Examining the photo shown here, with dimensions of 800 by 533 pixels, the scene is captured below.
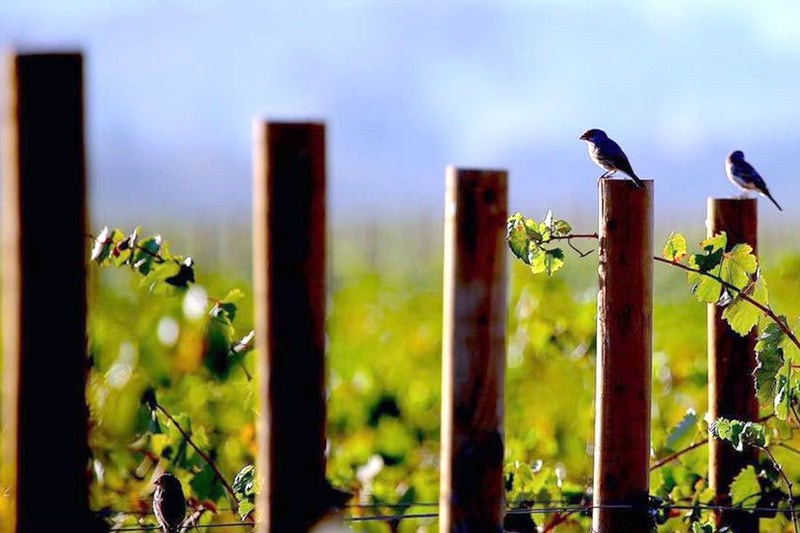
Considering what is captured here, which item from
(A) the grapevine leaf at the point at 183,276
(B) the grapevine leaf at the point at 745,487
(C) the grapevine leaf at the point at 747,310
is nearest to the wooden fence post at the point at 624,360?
(C) the grapevine leaf at the point at 747,310

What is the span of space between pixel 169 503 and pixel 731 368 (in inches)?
66.5

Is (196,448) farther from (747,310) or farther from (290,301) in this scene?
(290,301)

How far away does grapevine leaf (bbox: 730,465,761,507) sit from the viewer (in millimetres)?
4227

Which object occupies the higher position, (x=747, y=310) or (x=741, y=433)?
(x=747, y=310)

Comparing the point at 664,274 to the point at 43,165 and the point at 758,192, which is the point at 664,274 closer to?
the point at 758,192

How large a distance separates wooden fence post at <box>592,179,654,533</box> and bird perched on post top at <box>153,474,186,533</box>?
1.25 meters

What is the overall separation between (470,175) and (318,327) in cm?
43

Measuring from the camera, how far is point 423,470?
738 centimetres

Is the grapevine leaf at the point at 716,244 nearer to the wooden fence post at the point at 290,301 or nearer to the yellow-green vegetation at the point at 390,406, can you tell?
the yellow-green vegetation at the point at 390,406

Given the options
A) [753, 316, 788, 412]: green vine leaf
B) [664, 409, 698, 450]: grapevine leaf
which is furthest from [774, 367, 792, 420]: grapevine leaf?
[664, 409, 698, 450]: grapevine leaf

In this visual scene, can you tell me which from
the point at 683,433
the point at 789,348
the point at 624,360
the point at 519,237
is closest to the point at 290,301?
the point at 624,360

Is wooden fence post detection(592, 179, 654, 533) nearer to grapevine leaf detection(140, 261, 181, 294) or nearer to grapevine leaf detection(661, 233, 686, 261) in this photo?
grapevine leaf detection(661, 233, 686, 261)

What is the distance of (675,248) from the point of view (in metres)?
3.93

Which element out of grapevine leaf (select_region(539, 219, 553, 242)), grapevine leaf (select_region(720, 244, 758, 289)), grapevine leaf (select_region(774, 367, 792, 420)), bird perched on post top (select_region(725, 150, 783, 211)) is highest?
bird perched on post top (select_region(725, 150, 783, 211))
